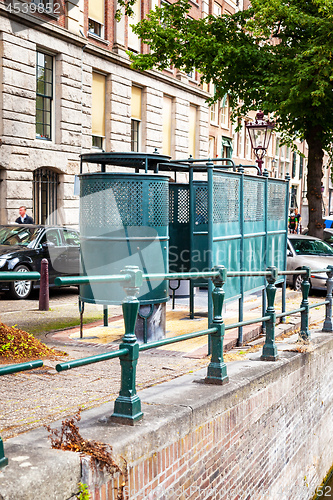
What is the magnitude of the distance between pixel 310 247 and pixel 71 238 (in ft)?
20.6

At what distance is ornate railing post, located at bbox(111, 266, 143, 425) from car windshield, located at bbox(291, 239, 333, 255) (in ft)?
42.6

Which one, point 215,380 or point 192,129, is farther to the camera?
point 192,129

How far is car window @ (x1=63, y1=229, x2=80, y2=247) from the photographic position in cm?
1504

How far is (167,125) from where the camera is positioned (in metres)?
28.6

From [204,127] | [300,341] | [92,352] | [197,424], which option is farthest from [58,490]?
[204,127]

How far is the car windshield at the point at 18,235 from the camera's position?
14038 mm

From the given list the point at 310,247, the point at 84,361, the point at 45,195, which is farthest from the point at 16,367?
the point at 45,195

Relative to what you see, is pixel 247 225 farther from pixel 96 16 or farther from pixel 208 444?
pixel 96 16

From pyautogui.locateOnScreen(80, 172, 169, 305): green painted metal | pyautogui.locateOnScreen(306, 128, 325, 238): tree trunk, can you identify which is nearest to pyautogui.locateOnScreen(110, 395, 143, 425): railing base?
pyautogui.locateOnScreen(80, 172, 169, 305): green painted metal

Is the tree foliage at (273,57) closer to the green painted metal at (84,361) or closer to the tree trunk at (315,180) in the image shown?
the tree trunk at (315,180)

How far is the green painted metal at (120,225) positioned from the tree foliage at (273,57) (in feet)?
33.1

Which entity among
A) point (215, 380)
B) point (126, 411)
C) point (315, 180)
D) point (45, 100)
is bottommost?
point (215, 380)

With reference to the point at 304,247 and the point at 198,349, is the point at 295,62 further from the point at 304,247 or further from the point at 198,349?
the point at 198,349

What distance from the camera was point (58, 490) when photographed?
9.36 feet
